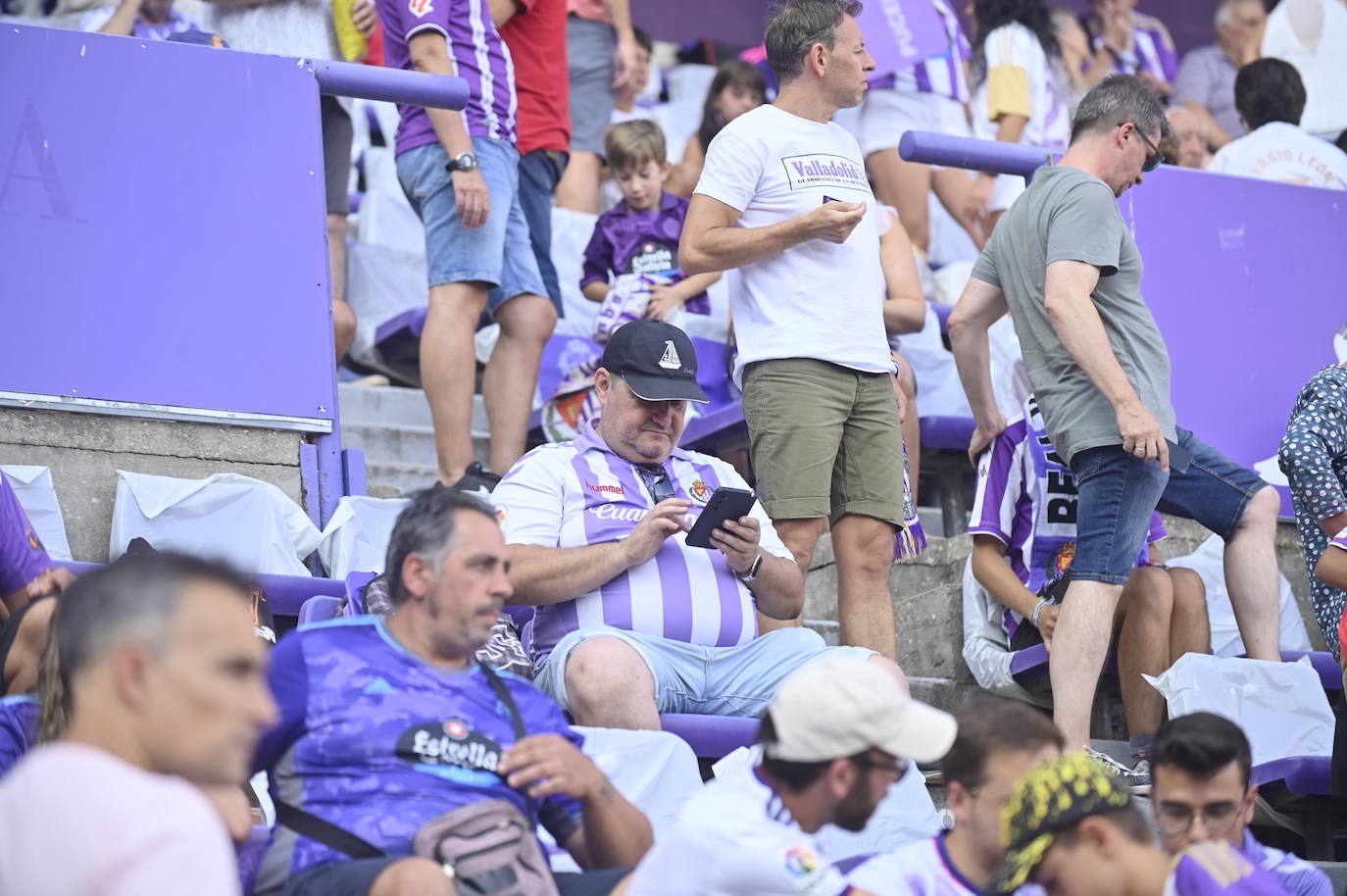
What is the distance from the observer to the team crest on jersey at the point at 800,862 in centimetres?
254

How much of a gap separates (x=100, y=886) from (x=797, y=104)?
328 centimetres

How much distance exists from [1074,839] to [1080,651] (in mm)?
1625

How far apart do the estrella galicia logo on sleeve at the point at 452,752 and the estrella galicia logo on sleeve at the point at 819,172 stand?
7.12 ft

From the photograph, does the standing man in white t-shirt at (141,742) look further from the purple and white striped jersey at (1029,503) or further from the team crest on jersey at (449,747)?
the purple and white striped jersey at (1029,503)

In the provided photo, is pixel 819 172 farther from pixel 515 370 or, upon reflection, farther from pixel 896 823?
pixel 896 823

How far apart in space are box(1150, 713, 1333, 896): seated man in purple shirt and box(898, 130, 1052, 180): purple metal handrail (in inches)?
97.9

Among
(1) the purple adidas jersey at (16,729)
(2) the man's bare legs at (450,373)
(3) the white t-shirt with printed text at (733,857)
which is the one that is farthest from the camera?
(2) the man's bare legs at (450,373)

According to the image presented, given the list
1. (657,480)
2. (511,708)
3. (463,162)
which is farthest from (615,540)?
(463,162)

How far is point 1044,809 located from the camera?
276 centimetres

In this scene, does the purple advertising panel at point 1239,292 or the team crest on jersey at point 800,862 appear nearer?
the team crest on jersey at point 800,862

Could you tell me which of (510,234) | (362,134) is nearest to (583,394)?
(510,234)

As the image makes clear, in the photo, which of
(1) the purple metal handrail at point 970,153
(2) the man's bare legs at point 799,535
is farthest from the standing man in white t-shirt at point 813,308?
(1) the purple metal handrail at point 970,153

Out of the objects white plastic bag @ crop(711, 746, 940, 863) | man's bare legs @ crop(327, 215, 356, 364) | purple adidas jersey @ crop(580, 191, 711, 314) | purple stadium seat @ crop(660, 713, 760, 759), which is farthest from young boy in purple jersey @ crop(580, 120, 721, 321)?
white plastic bag @ crop(711, 746, 940, 863)

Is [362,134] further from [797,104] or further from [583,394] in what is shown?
[797,104]
